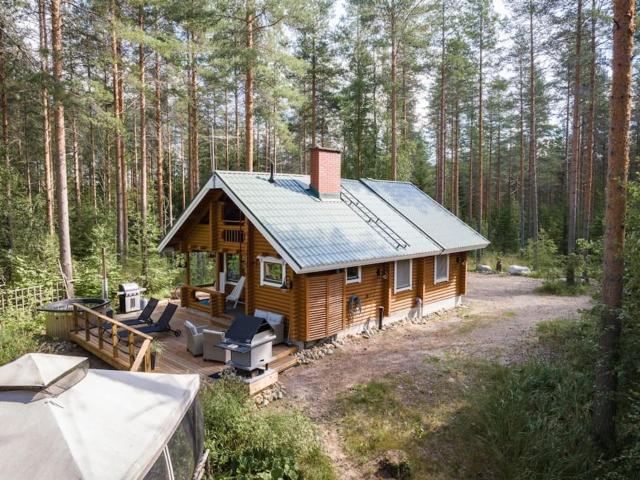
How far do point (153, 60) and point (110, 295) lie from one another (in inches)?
437

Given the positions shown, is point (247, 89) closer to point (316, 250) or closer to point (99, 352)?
point (316, 250)

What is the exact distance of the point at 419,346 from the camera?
11.0 metres

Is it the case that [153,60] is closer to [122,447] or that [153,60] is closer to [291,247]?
[291,247]

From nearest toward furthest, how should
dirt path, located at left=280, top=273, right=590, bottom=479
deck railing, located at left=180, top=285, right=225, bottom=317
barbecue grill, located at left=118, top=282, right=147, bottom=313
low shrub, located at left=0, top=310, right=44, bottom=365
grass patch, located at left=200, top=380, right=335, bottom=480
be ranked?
grass patch, located at left=200, top=380, right=335, bottom=480
dirt path, located at left=280, top=273, right=590, bottom=479
low shrub, located at left=0, top=310, right=44, bottom=365
deck railing, located at left=180, top=285, right=225, bottom=317
barbecue grill, located at left=118, top=282, right=147, bottom=313

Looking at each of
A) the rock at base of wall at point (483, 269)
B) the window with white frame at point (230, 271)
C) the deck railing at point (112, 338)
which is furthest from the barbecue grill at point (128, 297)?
the rock at base of wall at point (483, 269)

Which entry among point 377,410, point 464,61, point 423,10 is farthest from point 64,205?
point 464,61

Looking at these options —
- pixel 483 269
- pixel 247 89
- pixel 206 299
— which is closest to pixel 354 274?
pixel 206 299

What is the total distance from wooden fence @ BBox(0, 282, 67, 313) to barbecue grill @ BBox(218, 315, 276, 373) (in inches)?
248

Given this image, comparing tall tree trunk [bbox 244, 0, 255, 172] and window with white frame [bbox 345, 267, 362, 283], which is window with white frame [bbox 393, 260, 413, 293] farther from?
tall tree trunk [bbox 244, 0, 255, 172]

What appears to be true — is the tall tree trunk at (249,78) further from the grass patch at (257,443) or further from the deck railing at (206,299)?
the grass patch at (257,443)

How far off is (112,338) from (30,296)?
4.73 meters

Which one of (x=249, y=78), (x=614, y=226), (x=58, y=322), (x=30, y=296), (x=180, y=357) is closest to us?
(x=614, y=226)

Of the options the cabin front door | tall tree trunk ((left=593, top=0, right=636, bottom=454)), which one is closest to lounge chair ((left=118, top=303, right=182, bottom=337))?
the cabin front door

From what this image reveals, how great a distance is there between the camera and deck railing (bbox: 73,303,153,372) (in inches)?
295
